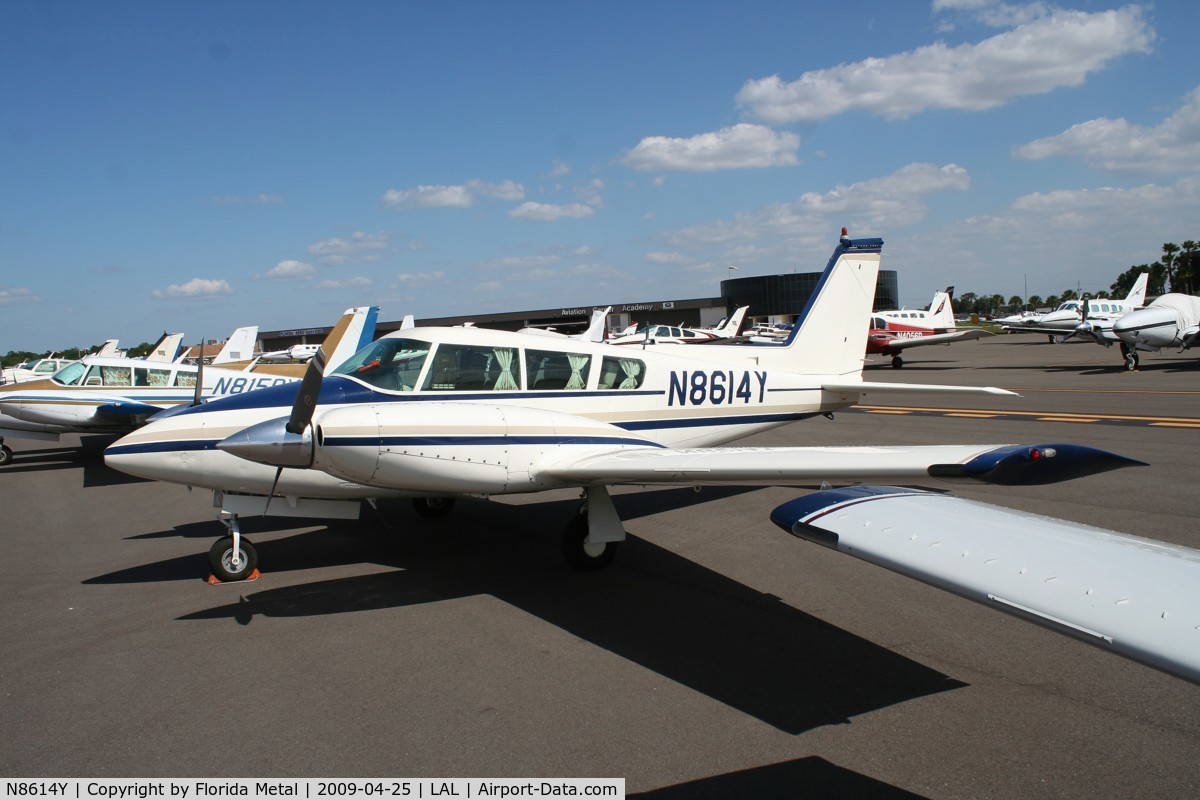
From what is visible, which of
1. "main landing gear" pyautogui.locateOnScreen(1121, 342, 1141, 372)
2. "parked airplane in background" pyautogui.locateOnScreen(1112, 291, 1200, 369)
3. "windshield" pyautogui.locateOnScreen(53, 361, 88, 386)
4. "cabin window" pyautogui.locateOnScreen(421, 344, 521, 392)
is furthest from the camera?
"main landing gear" pyautogui.locateOnScreen(1121, 342, 1141, 372)

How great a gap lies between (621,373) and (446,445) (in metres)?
2.64

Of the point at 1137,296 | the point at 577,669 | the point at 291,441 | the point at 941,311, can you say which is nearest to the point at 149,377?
the point at 291,441

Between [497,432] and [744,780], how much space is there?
3620 mm

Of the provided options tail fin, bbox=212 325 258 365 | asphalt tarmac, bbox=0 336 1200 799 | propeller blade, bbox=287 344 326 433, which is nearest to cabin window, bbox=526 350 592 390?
asphalt tarmac, bbox=0 336 1200 799

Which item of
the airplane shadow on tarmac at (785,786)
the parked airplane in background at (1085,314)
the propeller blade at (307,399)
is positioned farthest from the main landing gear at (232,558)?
the parked airplane in background at (1085,314)

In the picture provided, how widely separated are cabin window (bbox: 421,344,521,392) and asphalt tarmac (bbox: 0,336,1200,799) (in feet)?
6.17

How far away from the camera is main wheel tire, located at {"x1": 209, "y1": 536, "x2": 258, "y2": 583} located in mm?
7090

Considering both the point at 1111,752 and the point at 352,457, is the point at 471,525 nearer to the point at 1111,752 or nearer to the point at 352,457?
the point at 352,457

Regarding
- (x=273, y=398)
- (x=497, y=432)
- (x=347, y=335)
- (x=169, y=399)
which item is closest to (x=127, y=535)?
(x=273, y=398)

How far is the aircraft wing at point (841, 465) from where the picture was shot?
12.6 ft

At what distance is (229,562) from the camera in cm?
714

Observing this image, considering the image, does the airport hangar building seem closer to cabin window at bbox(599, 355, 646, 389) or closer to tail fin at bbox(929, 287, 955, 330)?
tail fin at bbox(929, 287, 955, 330)

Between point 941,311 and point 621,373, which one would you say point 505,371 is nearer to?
point 621,373

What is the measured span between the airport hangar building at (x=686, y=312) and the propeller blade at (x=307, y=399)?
237 feet
